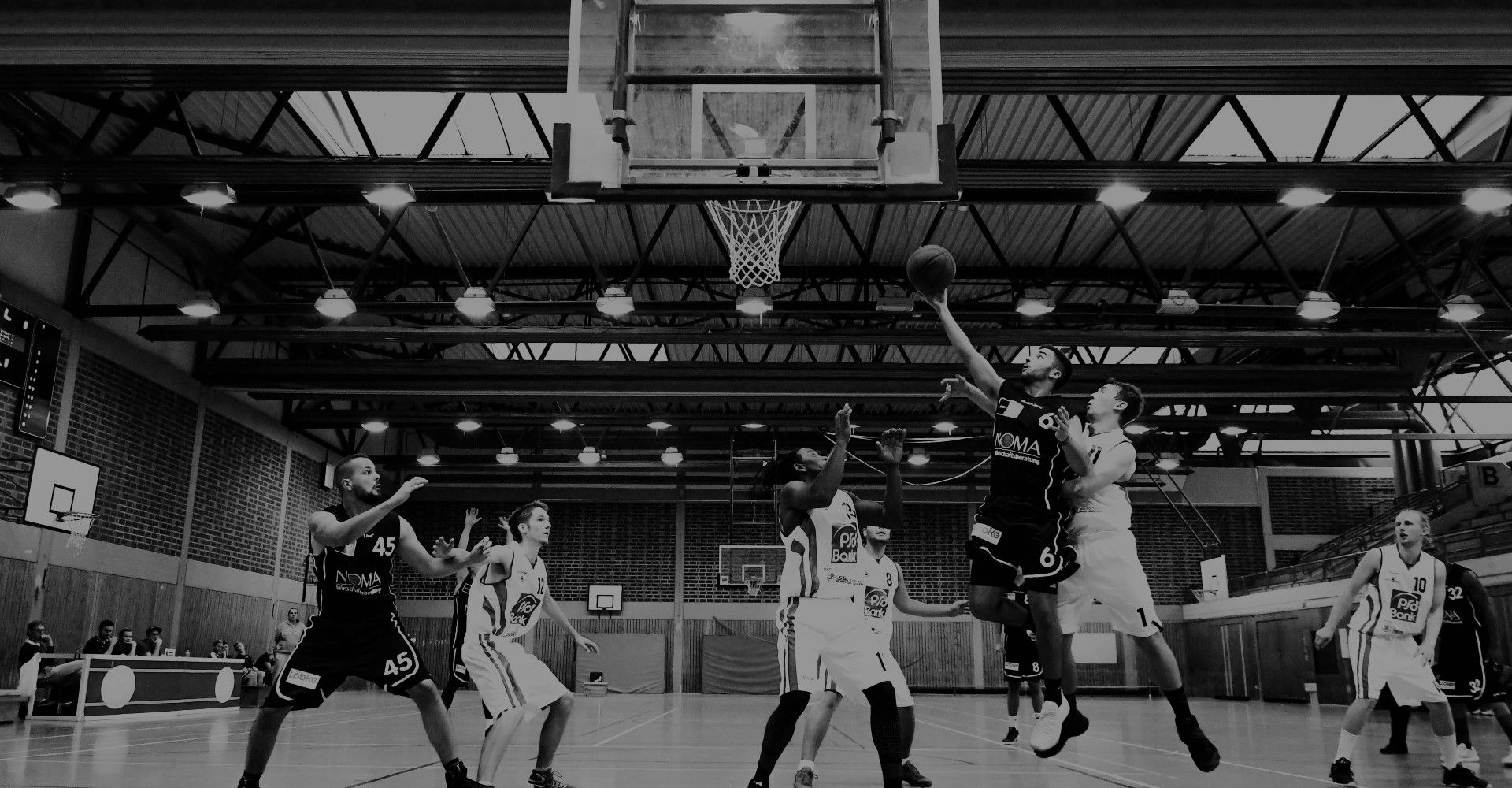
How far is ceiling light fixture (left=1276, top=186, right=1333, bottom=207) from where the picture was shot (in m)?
11.5

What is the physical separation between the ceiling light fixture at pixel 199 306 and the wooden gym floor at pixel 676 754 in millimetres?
5610

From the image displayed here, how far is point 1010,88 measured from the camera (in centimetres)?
895

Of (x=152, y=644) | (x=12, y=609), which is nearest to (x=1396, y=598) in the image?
(x=12, y=609)

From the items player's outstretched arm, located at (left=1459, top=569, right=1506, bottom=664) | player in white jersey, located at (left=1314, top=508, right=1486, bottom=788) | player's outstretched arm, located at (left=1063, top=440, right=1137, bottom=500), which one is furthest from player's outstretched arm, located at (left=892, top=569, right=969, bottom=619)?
player's outstretched arm, located at (left=1459, top=569, right=1506, bottom=664)

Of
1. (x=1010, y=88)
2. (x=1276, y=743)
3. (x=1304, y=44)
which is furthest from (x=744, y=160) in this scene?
(x=1276, y=743)

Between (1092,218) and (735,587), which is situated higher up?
(1092,218)

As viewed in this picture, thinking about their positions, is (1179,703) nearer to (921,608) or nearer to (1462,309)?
(921,608)

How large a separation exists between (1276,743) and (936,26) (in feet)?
28.4

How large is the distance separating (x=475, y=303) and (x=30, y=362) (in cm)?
772

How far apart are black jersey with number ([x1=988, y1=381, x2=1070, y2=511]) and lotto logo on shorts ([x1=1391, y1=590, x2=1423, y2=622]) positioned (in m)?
3.48

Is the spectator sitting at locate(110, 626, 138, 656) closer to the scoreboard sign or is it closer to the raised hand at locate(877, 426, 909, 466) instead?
the scoreboard sign

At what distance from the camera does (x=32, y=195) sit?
11.4 meters

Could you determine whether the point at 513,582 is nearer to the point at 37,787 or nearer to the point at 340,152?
the point at 37,787

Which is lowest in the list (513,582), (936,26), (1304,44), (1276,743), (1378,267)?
(1276,743)
